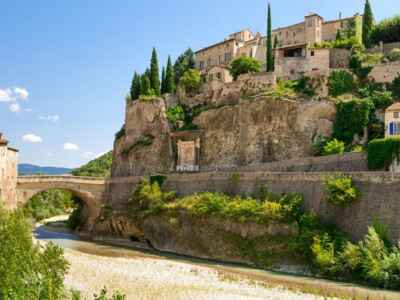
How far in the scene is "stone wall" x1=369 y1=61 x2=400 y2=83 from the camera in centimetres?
5041

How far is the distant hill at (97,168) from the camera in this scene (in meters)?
111

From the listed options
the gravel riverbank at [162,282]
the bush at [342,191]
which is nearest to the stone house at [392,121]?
the bush at [342,191]

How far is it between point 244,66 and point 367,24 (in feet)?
45.0

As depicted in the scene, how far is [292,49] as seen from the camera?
61.9 meters

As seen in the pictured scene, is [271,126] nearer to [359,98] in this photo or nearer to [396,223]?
[359,98]

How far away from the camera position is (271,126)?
51375 mm

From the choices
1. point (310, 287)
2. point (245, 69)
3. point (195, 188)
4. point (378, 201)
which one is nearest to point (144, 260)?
point (195, 188)

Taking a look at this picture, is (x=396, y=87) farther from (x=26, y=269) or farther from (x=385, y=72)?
(x=26, y=269)

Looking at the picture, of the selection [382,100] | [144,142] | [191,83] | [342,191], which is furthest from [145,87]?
[342,191]

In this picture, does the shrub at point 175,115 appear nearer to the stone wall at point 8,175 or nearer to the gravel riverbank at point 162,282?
the stone wall at point 8,175

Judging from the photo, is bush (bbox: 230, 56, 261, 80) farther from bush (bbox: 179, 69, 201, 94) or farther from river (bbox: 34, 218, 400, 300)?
river (bbox: 34, 218, 400, 300)

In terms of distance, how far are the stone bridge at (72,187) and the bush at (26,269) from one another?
98.2 feet

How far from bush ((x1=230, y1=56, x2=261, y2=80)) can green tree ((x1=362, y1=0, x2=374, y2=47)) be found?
11553mm

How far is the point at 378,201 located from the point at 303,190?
20.6ft
